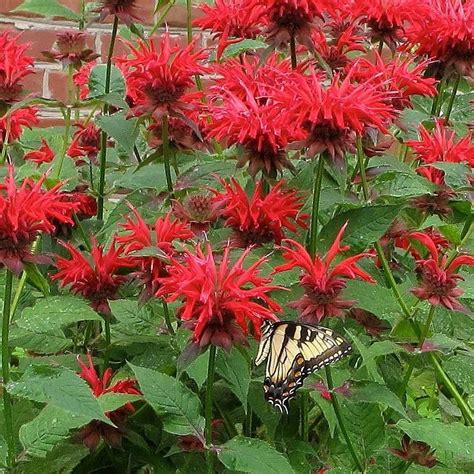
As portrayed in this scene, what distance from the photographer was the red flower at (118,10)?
3.27 ft

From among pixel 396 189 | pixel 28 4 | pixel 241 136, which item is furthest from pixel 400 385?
pixel 28 4

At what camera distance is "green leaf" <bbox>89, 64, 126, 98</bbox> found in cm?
100

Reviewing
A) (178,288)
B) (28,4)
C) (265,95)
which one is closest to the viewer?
(178,288)

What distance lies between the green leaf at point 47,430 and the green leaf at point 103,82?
15.1 inches

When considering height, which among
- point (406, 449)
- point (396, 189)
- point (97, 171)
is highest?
point (396, 189)

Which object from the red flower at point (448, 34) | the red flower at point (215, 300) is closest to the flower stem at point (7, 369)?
the red flower at point (215, 300)

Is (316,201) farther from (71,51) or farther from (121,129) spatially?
(71,51)

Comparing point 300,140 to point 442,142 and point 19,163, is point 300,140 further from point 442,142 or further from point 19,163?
point 19,163

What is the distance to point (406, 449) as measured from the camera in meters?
0.87

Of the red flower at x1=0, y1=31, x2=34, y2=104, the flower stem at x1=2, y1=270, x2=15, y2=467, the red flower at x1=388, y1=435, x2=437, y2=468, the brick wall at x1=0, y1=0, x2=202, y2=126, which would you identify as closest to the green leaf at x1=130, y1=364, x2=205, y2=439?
the flower stem at x1=2, y1=270, x2=15, y2=467

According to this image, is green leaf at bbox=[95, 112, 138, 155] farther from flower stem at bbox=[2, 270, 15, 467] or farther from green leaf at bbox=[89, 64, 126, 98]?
flower stem at bbox=[2, 270, 15, 467]

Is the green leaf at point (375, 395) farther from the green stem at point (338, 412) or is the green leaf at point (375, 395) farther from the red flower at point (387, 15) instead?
the red flower at point (387, 15)

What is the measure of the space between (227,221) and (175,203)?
54 mm

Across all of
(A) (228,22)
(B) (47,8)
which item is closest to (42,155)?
(B) (47,8)
